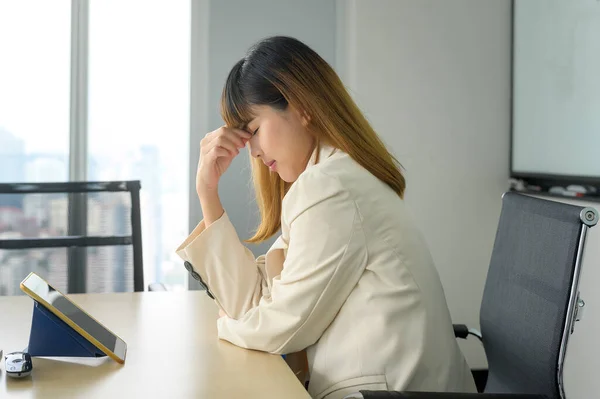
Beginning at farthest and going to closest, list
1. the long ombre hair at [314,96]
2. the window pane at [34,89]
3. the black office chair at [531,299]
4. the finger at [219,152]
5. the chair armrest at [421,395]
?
the window pane at [34,89]
the finger at [219,152]
the long ombre hair at [314,96]
the black office chair at [531,299]
the chair armrest at [421,395]

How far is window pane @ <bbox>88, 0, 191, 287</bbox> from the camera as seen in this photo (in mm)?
3188

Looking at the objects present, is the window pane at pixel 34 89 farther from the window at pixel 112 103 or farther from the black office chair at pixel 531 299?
the black office chair at pixel 531 299

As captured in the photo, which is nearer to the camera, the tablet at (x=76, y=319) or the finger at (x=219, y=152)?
the tablet at (x=76, y=319)

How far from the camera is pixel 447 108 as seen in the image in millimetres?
3279

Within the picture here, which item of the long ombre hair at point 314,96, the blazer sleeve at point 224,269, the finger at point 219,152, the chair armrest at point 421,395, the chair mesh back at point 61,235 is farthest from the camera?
the chair mesh back at point 61,235

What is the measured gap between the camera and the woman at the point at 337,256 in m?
1.24

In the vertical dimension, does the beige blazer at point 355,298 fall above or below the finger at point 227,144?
below

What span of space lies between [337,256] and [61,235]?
1.13 m

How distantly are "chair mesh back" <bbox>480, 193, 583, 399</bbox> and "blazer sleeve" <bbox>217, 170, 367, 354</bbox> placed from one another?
13.0 inches

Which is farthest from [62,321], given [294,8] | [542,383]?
[294,8]

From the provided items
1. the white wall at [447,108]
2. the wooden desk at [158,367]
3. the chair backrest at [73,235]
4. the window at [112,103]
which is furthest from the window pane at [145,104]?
the wooden desk at [158,367]

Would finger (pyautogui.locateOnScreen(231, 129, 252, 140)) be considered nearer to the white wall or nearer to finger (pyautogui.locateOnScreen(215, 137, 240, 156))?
finger (pyautogui.locateOnScreen(215, 137, 240, 156))

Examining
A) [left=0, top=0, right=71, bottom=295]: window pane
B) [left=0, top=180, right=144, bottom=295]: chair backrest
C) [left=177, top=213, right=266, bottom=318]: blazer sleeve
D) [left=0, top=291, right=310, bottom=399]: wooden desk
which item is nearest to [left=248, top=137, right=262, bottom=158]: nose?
[left=177, top=213, right=266, bottom=318]: blazer sleeve

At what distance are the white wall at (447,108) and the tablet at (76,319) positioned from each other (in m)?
2.10
